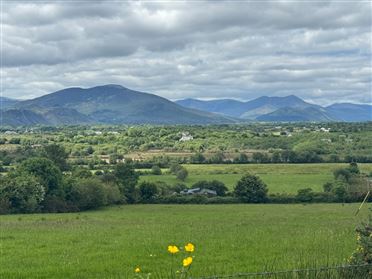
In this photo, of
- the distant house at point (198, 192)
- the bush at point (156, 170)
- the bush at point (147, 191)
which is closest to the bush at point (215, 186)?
the distant house at point (198, 192)

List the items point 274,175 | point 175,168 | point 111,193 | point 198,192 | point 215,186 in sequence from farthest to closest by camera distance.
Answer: point 175,168, point 274,175, point 215,186, point 198,192, point 111,193

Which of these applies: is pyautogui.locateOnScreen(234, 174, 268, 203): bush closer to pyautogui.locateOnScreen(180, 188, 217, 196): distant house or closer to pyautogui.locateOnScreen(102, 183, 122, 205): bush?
pyautogui.locateOnScreen(180, 188, 217, 196): distant house

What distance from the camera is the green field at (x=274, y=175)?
8894cm

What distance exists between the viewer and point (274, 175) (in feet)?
344

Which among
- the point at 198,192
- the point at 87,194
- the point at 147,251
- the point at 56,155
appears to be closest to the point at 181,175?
the point at 198,192

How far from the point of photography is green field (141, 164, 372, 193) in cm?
8894

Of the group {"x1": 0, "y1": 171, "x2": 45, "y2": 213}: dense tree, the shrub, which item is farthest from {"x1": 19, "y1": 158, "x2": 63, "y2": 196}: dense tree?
the shrub

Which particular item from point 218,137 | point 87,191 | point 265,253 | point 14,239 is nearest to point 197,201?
point 87,191

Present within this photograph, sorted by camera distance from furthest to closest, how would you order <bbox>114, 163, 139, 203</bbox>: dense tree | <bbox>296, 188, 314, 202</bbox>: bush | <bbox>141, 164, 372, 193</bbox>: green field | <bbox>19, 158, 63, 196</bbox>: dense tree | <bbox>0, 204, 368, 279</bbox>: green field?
<bbox>141, 164, 372, 193</bbox>: green field
<bbox>114, 163, 139, 203</bbox>: dense tree
<bbox>296, 188, 314, 202</bbox>: bush
<bbox>19, 158, 63, 196</bbox>: dense tree
<bbox>0, 204, 368, 279</bbox>: green field

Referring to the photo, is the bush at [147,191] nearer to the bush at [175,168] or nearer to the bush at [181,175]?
the bush at [181,175]

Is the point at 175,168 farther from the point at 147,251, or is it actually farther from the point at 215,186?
the point at 147,251

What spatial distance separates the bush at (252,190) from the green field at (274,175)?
4.90 m

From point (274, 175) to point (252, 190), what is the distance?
26.8 meters

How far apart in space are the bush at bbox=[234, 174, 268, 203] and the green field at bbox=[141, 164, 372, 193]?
4905mm
